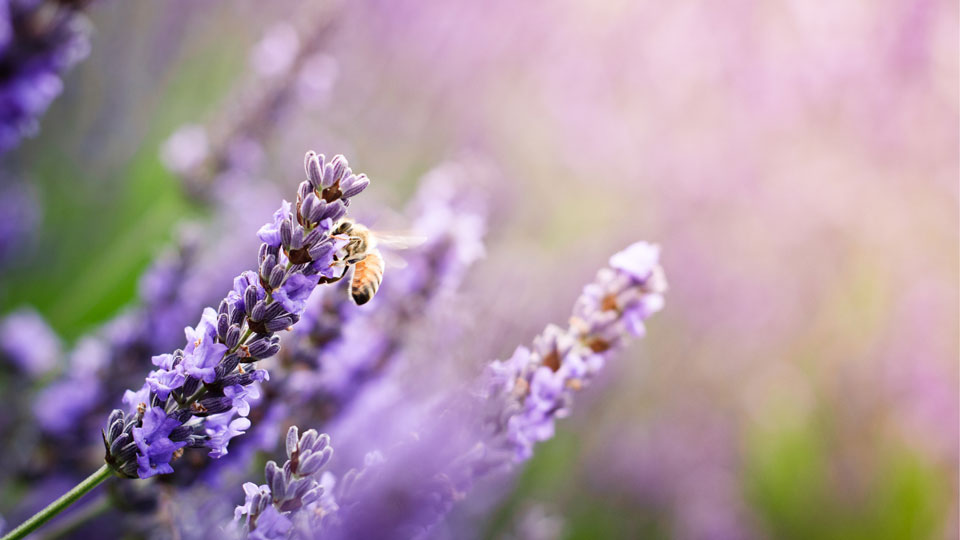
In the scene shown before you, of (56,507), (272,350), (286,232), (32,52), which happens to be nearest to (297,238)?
(286,232)

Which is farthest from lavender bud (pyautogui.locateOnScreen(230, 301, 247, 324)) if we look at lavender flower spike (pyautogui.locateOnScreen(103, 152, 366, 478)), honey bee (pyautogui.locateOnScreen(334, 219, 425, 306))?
honey bee (pyautogui.locateOnScreen(334, 219, 425, 306))

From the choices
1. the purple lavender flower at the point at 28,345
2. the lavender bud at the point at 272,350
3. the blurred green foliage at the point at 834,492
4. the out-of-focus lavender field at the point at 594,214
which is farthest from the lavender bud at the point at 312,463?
the blurred green foliage at the point at 834,492

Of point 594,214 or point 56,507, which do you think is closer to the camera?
point 56,507

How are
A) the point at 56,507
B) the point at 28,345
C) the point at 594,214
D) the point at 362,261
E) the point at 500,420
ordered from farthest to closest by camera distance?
the point at 594,214 → the point at 28,345 → the point at 362,261 → the point at 500,420 → the point at 56,507

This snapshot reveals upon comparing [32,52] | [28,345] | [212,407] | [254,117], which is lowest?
[212,407]

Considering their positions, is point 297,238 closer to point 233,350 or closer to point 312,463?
point 233,350

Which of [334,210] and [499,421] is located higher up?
[334,210]
